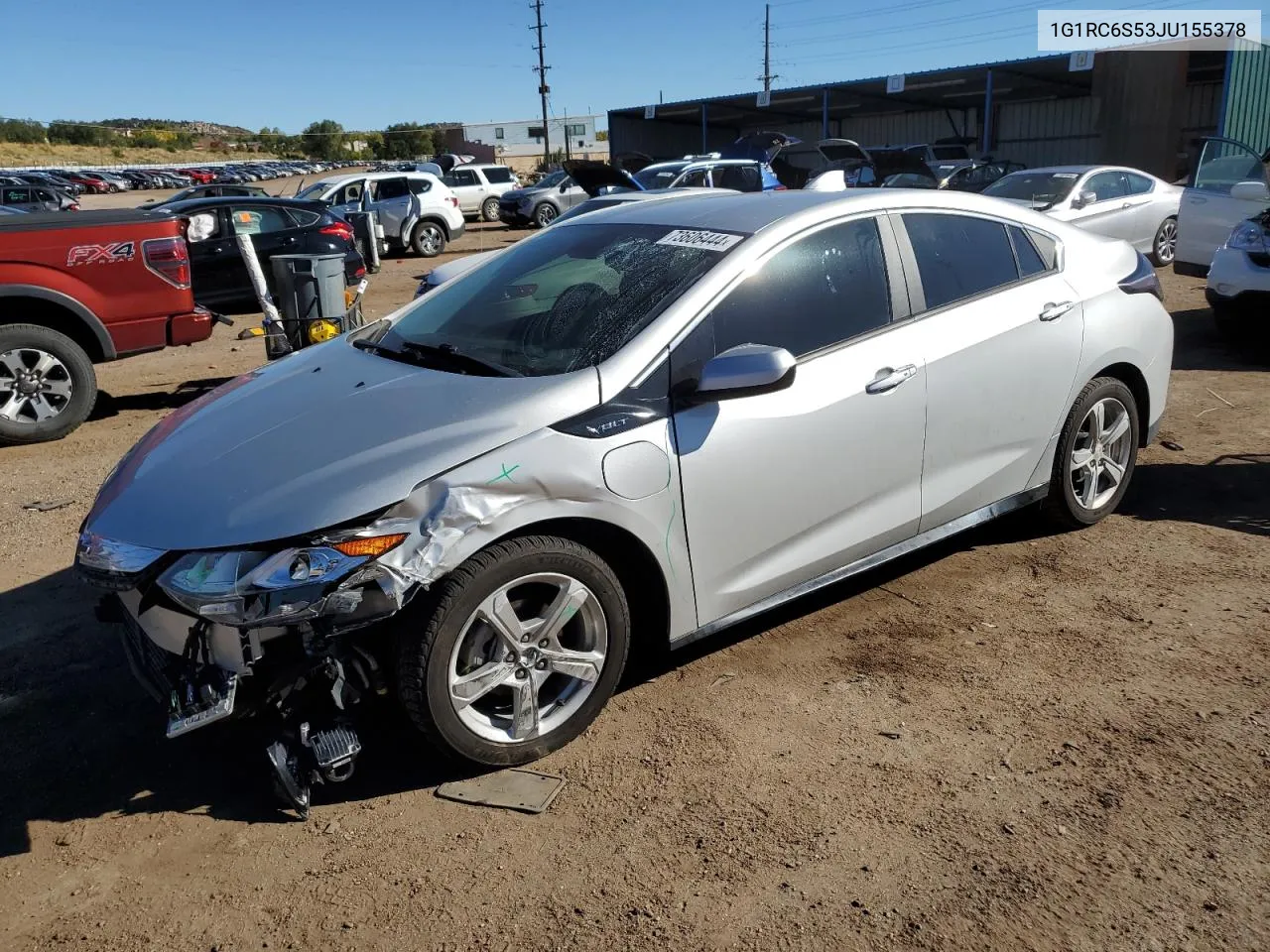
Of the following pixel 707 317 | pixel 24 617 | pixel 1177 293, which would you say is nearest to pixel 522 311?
pixel 707 317

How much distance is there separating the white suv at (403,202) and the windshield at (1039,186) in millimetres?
11318

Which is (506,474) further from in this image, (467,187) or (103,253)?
(467,187)

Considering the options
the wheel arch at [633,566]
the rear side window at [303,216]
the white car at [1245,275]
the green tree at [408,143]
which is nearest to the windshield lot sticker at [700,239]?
the wheel arch at [633,566]

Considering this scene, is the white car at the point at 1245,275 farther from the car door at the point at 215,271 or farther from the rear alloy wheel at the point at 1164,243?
the car door at the point at 215,271

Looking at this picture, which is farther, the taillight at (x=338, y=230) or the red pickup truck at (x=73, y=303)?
the taillight at (x=338, y=230)

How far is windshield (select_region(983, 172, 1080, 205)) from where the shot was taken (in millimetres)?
12320

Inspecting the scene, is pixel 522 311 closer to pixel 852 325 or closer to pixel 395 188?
pixel 852 325

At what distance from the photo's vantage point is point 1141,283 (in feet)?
15.2

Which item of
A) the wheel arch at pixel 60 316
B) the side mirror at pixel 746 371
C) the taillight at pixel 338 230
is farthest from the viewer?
the taillight at pixel 338 230

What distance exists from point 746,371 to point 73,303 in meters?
5.73

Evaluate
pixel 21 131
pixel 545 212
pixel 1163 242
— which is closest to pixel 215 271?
pixel 1163 242

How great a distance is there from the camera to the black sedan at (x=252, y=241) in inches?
423

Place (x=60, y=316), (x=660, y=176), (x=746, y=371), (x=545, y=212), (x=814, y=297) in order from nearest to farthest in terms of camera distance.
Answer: (x=746, y=371), (x=814, y=297), (x=60, y=316), (x=660, y=176), (x=545, y=212)

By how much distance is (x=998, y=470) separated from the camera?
→ 13.4ft
